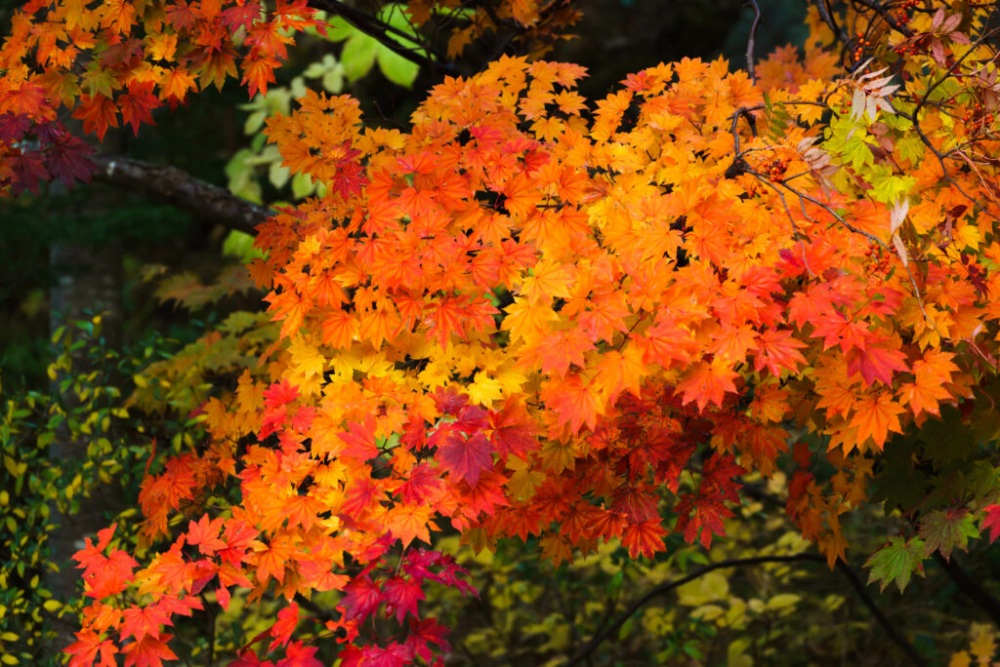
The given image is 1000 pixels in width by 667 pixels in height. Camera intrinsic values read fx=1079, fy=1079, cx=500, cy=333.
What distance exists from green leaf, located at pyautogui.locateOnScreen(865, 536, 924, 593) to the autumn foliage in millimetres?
11

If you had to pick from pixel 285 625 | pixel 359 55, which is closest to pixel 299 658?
pixel 285 625

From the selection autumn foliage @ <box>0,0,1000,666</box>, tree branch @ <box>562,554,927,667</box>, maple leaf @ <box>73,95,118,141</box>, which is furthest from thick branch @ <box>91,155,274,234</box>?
tree branch @ <box>562,554,927,667</box>

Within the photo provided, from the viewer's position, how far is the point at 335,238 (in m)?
3.00

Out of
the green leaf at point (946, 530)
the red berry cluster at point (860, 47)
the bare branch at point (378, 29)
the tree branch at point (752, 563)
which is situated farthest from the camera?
the tree branch at point (752, 563)

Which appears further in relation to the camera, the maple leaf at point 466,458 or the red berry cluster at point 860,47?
the red berry cluster at point 860,47

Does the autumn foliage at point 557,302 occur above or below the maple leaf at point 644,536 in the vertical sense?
above

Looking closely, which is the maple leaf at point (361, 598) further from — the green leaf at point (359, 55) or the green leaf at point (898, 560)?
the green leaf at point (359, 55)

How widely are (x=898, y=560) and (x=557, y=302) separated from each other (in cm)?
125

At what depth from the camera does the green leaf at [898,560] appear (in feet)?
9.89

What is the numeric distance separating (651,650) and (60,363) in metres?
3.57

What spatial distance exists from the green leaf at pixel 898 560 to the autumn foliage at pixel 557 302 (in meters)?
0.01

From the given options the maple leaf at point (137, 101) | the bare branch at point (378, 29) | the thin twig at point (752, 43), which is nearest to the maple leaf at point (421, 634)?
the maple leaf at point (137, 101)

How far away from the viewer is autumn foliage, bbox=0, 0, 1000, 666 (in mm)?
2666

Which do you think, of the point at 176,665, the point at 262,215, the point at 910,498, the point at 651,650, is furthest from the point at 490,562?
the point at 910,498
